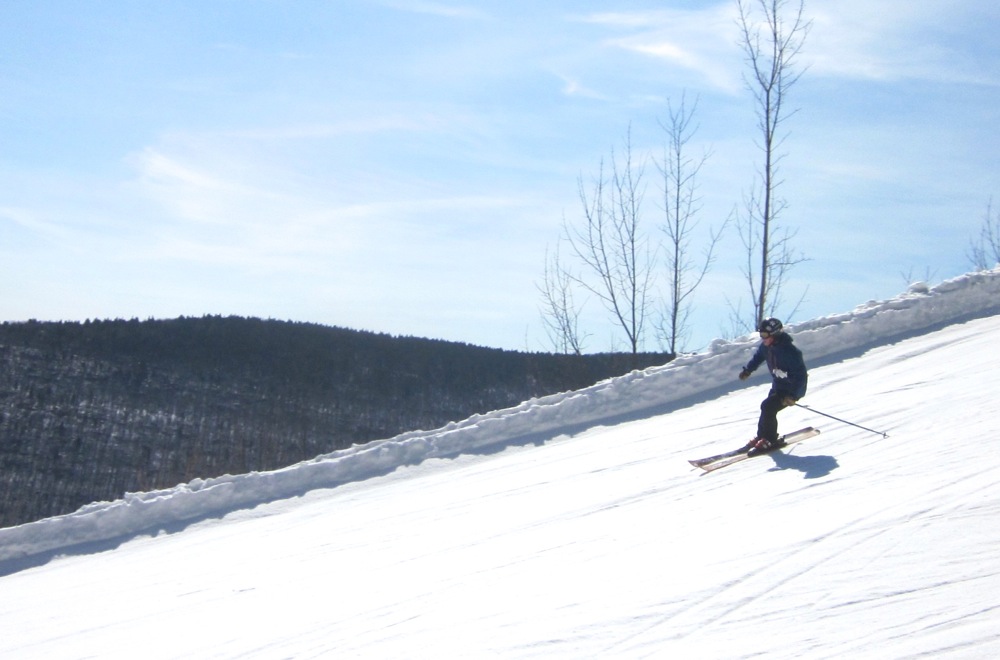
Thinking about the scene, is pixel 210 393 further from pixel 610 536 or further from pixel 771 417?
pixel 610 536

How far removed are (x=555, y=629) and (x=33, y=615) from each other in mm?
5993

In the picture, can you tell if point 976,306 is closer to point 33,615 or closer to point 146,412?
point 33,615

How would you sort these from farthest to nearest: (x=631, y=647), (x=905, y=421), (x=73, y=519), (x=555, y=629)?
(x=73, y=519) → (x=905, y=421) → (x=555, y=629) → (x=631, y=647)

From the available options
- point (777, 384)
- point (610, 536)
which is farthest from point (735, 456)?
point (610, 536)

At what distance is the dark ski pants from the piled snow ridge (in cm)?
382

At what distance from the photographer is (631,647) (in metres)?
6.36

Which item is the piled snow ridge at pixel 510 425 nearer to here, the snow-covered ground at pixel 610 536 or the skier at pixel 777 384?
the snow-covered ground at pixel 610 536

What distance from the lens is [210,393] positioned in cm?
2609

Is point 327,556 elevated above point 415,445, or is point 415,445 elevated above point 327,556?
point 415,445

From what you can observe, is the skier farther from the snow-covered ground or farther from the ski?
the snow-covered ground

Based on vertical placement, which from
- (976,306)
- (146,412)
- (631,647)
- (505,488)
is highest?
(146,412)

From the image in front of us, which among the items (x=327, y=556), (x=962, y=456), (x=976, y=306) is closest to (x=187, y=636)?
(x=327, y=556)

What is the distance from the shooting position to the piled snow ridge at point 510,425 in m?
13.2

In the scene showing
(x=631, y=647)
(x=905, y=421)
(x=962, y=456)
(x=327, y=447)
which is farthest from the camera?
(x=327, y=447)
